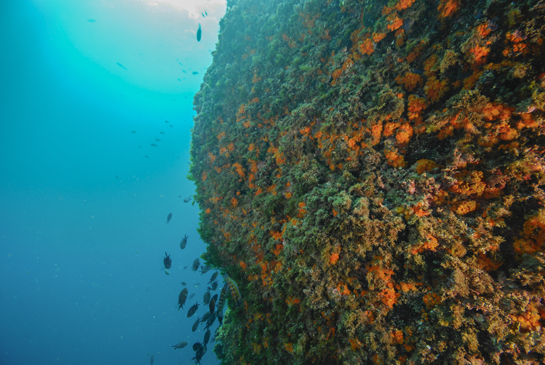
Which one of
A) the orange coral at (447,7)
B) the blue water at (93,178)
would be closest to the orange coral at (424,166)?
the orange coral at (447,7)

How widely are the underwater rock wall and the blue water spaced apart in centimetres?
2638

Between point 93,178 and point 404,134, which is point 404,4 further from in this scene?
point 93,178

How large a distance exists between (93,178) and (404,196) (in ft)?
342

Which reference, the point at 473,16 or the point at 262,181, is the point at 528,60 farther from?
the point at 262,181

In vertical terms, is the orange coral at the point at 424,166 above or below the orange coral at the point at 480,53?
below

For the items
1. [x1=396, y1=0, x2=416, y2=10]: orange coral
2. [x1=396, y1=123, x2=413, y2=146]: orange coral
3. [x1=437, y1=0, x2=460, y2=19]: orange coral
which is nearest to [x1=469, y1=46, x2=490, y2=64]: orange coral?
[x1=437, y1=0, x2=460, y2=19]: orange coral

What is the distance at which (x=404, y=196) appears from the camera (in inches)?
117

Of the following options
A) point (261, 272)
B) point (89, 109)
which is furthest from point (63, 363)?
point (261, 272)

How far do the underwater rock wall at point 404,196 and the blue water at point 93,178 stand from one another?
26377 mm

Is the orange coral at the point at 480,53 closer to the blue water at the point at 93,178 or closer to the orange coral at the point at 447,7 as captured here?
the orange coral at the point at 447,7

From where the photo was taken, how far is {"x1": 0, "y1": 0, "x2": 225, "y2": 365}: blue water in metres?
36.0

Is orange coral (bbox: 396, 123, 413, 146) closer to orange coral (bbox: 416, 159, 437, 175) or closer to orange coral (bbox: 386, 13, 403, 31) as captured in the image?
orange coral (bbox: 416, 159, 437, 175)

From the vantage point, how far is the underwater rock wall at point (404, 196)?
7.07 ft

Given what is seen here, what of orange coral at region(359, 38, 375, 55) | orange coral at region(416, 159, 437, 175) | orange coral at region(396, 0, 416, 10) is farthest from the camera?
orange coral at region(359, 38, 375, 55)
